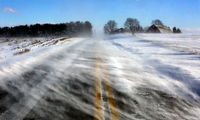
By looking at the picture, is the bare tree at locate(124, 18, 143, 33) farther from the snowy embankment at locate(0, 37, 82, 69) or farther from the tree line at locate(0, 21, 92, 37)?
the snowy embankment at locate(0, 37, 82, 69)

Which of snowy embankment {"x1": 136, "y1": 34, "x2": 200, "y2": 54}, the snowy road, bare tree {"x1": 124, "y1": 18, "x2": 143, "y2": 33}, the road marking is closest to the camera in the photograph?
the road marking

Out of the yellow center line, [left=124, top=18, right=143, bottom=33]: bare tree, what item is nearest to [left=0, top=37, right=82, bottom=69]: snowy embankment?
the yellow center line

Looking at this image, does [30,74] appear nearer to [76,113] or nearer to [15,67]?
[15,67]

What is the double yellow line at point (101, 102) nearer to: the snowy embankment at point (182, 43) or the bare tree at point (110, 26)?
the snowy embankment at point (182, 43)

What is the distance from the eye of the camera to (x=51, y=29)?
11894 cm

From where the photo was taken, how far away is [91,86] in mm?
7492

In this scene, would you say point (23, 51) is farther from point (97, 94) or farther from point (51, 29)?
point (51, 29)

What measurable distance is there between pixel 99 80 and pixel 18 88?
299 cm


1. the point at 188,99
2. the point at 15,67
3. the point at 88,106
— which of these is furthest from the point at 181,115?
the point at 15,67

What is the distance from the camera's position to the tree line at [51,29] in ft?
373

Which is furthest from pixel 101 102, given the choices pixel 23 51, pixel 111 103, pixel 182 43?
pixel 182 43

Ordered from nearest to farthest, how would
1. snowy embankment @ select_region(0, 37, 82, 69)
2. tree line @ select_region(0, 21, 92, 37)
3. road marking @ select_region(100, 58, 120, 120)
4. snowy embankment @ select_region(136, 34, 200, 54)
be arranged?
road marking @ select_region(100, 58, 120, 120), snowy embankment @ select_region(0, 37, 82, 69), snowy embankment @ select_region(136, 34, 200, 54), tree line @ select_region(0, 21, 92, 37)

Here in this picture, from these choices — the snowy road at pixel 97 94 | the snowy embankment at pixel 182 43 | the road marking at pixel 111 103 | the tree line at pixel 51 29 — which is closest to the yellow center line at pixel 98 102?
the snowy road at pixel 97 94

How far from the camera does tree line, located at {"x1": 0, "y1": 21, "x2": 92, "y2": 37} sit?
4481 inches
